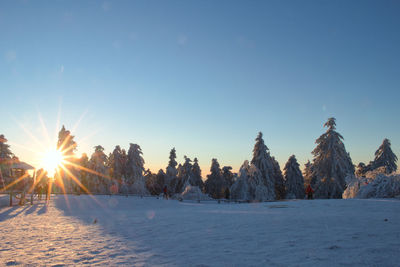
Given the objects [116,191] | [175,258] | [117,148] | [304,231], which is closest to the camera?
[175,258]

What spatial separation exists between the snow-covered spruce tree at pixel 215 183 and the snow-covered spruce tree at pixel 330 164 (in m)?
28.7

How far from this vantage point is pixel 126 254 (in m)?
6.71

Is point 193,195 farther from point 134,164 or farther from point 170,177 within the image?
point 170,177

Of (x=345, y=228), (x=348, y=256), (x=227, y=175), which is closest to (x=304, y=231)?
(x=345, y=228)

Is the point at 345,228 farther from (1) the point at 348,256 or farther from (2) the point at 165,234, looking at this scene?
(2) the point at 165,234

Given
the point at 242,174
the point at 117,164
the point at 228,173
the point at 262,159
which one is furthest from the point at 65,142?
the point at 228,173

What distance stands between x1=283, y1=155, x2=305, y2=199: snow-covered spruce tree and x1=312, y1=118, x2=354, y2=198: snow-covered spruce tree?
16.3m

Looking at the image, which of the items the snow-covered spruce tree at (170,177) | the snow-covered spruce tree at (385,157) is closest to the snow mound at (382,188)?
the snow-covered spruce tree at (385,157)

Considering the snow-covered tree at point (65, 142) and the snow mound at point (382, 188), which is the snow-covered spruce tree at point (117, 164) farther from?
the snow mound at point (382, 188)

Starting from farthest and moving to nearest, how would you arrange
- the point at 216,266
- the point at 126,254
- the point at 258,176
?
the point at 258,176 < the point at 126,254 < the point at 216,266

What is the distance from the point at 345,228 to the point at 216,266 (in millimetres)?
4922

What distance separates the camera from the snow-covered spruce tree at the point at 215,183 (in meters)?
64.1

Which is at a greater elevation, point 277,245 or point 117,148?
point 117,148

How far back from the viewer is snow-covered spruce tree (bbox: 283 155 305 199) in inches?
2148
